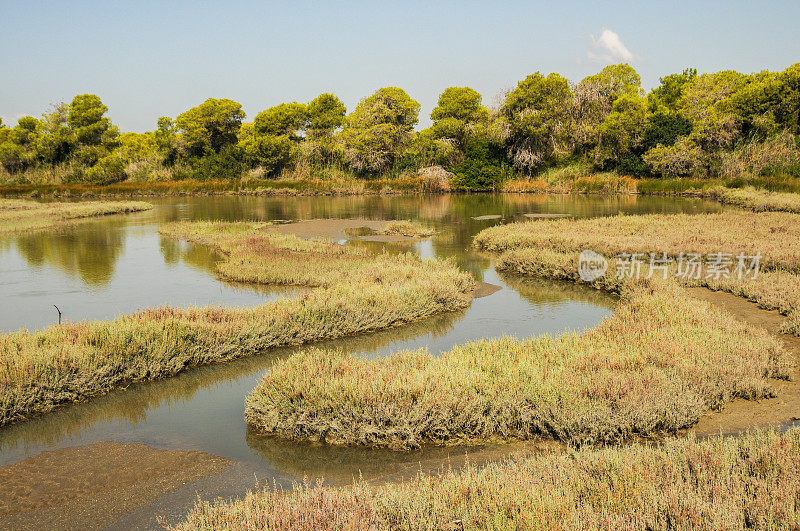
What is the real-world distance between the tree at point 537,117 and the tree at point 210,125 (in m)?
33.9

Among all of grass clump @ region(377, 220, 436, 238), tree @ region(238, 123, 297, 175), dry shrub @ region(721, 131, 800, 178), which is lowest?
grass clump @ region(377, 220, 436, 238)

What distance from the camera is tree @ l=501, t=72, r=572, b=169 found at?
51.1 meters

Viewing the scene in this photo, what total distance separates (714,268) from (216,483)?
553 inches

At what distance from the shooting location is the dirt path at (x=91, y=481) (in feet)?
17.2

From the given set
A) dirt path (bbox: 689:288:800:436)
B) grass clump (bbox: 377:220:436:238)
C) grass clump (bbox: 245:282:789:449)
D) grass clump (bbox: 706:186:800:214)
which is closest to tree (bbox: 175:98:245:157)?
grass clump (bbox: 377:220:436:238)

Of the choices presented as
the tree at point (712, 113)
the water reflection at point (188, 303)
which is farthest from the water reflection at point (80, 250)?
the tree at point (712, 113)

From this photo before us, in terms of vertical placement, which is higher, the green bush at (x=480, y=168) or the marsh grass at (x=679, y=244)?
the green bush at (x=480, y=168)

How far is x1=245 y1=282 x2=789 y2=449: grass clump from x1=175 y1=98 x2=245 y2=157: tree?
211ft

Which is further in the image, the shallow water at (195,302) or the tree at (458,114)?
the tree at (458,114)

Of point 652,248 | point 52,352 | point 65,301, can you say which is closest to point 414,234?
point 652,248

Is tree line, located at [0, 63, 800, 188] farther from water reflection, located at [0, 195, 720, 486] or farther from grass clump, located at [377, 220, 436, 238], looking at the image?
grass clump, located at [377, 220, 436, 238]

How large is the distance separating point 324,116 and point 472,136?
18.4 meters

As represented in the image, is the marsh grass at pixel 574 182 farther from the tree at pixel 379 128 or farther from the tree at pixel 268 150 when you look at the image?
the tree at pixel 268 150

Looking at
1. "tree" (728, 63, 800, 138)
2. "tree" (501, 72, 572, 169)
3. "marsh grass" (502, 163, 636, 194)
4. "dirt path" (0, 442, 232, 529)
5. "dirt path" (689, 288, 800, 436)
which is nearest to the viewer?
"dirt path" (0, 442, 232, 529)
